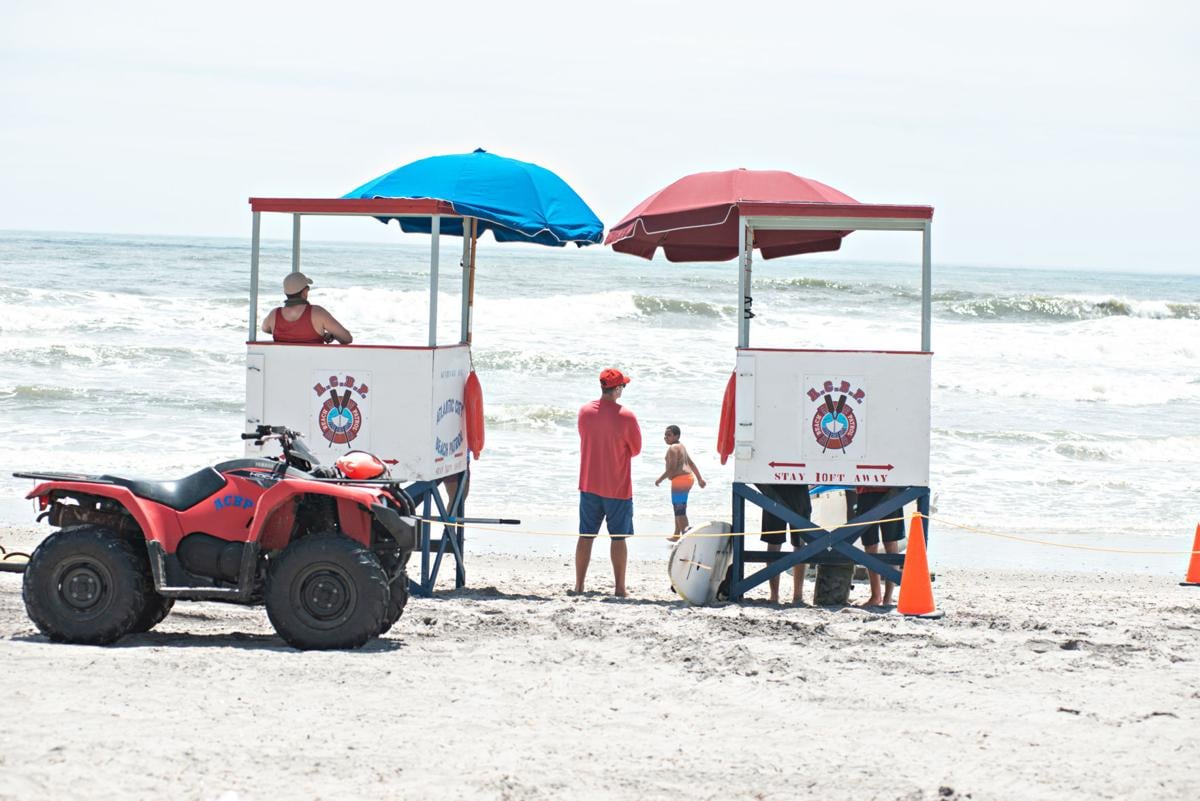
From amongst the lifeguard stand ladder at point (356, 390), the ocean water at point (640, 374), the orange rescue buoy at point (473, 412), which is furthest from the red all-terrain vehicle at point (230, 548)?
the ocean water at point (640, 374)

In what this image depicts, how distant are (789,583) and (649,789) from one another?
5629 millimetres

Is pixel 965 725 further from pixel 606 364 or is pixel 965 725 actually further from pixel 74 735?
pixel 606 364

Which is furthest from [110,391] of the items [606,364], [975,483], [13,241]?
[13,241]

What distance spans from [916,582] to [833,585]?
3.00 feet

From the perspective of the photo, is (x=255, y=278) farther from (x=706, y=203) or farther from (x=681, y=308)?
(x=681, y=308)

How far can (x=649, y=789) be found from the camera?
509 centimetres

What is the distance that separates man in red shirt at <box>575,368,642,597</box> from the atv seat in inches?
114

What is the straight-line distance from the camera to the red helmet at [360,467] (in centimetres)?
732

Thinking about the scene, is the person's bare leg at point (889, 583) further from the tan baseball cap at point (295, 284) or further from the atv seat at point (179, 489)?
the atv seat at point (179, 489)

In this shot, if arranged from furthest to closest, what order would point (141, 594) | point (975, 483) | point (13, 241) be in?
point (13, 241) → point (975, 483) → point (141, 594)

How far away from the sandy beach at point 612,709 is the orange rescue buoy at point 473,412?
61.5 inches

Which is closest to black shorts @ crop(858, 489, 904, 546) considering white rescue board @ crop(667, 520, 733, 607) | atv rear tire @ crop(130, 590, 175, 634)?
white rescue board @ crop(667, 520, 733, 607)

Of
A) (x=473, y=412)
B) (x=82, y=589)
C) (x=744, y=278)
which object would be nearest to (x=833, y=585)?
(x=744, y=278)

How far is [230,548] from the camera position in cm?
715
